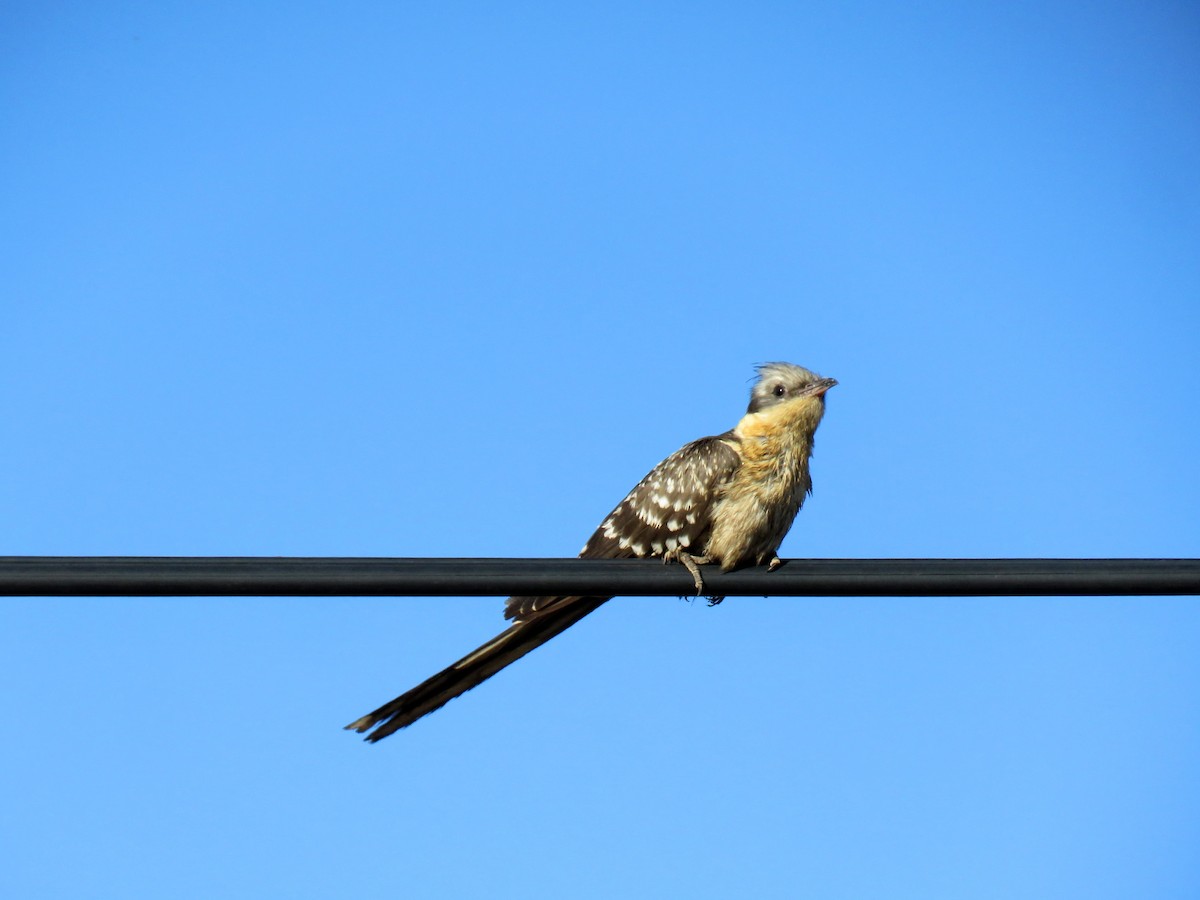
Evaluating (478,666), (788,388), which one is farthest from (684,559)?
(788,388)

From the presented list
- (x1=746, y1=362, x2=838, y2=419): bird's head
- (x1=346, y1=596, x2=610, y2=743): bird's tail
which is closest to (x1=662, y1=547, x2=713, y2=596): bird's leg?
(x1=346, y1=596, x2=610, y2=743): bird's tail

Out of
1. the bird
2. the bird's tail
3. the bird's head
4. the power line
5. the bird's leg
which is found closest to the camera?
the power line

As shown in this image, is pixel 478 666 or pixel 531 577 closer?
pixel 531 577

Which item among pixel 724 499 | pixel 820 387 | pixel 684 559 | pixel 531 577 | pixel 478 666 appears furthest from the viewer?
pixel 820 387

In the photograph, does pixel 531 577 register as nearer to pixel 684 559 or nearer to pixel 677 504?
pixel 684 559

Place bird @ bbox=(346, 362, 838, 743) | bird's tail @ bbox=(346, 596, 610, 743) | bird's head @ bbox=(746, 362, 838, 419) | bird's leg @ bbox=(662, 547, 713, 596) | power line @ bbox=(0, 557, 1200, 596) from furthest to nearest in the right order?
1. bird's head @ bbox=(746, 362, 838, 419)
2. bird @ bbox=(346, 362, 838, 743)
3. bird's leg @ bbox=(662, 547, 713, 596)
4. bird's tail @ bbox=(346, 596, 610, 743)
5. power line @ bbox=(0, 557, 1200, 596)

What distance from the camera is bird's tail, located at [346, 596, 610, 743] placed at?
4.94 metres

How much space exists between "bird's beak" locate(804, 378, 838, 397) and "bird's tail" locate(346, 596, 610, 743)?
1.77 metres

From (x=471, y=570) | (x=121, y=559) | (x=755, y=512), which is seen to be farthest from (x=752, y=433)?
(x=121, y=559)

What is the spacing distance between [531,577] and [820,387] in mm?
3372

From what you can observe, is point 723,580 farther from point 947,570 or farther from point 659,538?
point 659,538

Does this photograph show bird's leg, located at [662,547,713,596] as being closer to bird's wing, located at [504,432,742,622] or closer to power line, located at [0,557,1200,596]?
bird's wing, located at [504,432,742,622]

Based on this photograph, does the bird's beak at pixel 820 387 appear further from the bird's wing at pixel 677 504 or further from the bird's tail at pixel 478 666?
the bird's tail at pixel 478 666

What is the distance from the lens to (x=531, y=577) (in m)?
3.81
